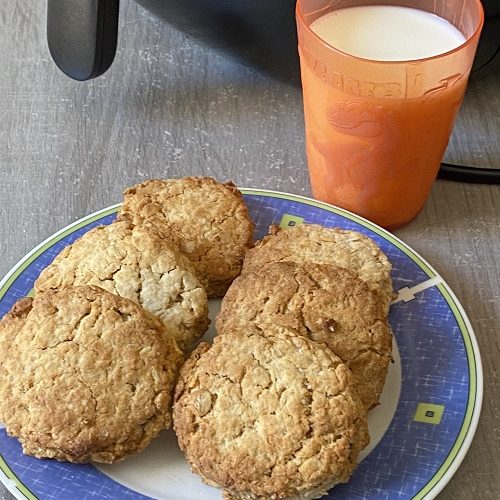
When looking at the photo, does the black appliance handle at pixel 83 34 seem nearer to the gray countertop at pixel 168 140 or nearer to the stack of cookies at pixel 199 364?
the gray countertop at pixel 168 140

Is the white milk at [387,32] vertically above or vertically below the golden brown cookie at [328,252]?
above

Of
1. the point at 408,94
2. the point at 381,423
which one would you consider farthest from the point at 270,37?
the point at 381,423

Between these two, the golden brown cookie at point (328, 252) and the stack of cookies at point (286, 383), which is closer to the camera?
the stack of cookies at point (286, 383)

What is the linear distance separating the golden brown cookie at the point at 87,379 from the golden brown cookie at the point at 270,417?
34 mm

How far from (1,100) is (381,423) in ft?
2.64

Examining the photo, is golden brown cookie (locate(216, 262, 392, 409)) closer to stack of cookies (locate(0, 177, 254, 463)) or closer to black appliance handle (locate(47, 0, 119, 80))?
stack of cookies (locate(0, 177, 254, 463))

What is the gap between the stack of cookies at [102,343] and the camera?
0.77m

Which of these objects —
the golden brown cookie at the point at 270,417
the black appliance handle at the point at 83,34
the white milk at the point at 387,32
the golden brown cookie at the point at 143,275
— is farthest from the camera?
the black appliance handle at the point at 83,34

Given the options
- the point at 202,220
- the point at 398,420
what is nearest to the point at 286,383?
the point at 398,420

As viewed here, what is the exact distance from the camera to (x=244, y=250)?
978mm

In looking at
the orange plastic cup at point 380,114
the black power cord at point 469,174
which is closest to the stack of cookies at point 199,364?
the orange plastic cup at point 380,114

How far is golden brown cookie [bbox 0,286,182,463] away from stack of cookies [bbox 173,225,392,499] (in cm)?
3

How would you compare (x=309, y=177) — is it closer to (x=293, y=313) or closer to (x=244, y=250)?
(x=244, y=250)

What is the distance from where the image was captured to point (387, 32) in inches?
39.2
